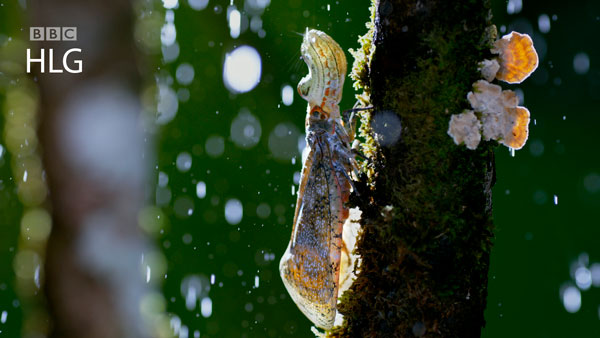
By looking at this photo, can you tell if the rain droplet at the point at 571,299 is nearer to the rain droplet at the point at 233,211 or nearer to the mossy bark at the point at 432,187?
the mossy bark at the point at 432,187

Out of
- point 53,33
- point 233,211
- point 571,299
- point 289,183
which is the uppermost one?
point 53,33

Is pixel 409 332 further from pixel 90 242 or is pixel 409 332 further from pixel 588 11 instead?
pixel 588 11

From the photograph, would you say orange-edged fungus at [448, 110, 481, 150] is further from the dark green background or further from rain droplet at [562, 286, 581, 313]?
rain droplet at [562, 286, 581, 313]

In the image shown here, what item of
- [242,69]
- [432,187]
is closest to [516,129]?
[432,187]

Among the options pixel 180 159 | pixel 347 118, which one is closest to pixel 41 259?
pixel 347 118

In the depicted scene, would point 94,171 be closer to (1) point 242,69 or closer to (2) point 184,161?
(1) point 242,69
